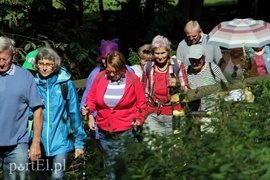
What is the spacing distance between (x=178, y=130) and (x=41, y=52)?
8.27 feet

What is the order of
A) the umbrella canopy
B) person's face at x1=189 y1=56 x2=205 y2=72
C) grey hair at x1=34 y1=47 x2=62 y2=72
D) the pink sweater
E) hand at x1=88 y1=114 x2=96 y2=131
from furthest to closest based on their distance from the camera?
1. the umbrella canopy
2. person's face at x1=189 y1=56 x2=205 y2=72
3. hand at x1=88 y1=114 x2=96 y2=131
4. the pink sweater
5. grey hair at x1=34 y1=47 x2=62 y2=72

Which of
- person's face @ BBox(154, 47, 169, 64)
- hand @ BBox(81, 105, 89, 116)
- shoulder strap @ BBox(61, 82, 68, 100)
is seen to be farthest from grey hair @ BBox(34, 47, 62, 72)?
person's face @ BBox(154, 47, 169, 64)

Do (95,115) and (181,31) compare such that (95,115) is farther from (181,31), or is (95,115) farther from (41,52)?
(181,31)

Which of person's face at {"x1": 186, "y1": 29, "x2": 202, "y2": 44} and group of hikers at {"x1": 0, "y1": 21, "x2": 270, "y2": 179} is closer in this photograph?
group of hikers at {"x1": 0, "y1": 21, "x2": 270, "y2": 179}

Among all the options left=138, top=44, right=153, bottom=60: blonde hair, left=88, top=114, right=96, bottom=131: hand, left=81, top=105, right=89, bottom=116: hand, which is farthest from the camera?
left=138, top=44, right=153, bottom=60: blonde hair

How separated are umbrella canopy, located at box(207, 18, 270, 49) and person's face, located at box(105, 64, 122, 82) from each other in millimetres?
2634

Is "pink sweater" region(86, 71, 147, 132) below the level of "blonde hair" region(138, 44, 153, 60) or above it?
below

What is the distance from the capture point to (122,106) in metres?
8.60

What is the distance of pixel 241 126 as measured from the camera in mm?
5715

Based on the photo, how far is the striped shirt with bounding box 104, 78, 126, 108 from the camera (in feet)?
28.2

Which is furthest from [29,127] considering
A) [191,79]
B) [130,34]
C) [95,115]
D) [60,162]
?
[130,34]

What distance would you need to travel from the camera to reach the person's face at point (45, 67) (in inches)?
312

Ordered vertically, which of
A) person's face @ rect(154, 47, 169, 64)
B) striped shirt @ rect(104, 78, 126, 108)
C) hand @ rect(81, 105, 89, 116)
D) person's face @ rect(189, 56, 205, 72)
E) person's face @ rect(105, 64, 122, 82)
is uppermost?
person's face @ rect(154, 47, 169, 64)

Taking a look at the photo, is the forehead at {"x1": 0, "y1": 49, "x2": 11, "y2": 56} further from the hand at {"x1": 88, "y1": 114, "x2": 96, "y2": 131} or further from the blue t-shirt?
the hand at {"x1": 88, "y1": 114, "x2": 96, "y2": 131}
